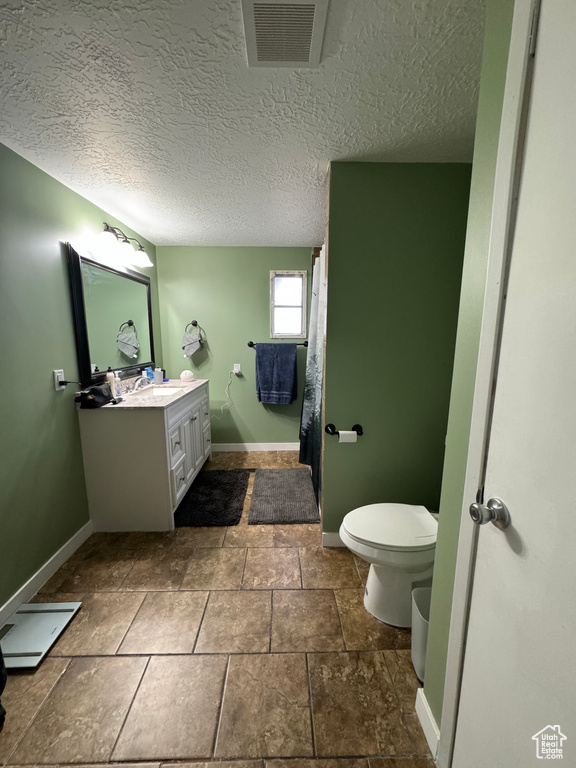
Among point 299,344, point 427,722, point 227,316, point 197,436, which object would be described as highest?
point 227,316

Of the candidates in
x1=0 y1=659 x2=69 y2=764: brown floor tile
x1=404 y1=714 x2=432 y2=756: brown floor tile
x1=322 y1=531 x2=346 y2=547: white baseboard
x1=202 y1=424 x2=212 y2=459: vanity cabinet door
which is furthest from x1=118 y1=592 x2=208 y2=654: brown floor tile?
x1=202 y1=424 x2=212 y2=459: vanity cabinet door

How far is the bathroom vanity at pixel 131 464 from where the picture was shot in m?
1.97

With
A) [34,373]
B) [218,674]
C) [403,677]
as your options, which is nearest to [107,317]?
[34,373]

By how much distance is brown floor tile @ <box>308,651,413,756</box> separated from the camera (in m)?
0.97

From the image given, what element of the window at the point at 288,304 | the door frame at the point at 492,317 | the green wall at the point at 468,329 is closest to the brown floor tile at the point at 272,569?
the green wall at the point at 468,329

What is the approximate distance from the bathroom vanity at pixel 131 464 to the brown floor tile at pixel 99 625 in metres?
0.56

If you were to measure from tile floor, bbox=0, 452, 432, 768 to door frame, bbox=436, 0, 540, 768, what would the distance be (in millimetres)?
353

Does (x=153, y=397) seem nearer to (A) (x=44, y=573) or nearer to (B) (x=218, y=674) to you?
(A) (x=44, y=573)

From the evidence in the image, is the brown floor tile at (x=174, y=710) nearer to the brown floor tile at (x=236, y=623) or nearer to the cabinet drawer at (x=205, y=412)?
the brown floor tile at (x=236, y=623)

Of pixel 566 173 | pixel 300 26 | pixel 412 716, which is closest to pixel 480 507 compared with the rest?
pixel 566 173

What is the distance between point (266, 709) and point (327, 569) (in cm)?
74

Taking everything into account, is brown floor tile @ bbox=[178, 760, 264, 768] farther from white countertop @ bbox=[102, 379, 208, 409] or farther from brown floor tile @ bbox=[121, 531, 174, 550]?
white countertop @ bbox=[102, 379, 208, 409]

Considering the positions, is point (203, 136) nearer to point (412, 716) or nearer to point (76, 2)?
point (76, 2)

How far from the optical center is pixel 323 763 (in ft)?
3.04
